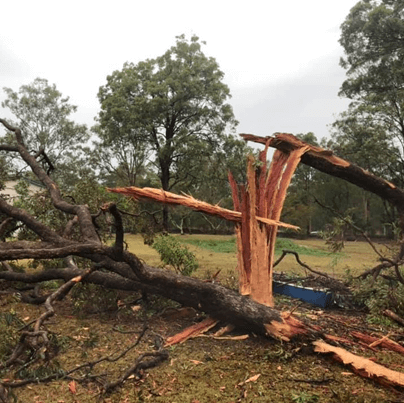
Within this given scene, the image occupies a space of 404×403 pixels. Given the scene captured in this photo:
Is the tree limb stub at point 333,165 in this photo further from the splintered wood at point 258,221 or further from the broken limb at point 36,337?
the broken limb at point 36,337

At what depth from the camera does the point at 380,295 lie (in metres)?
6.05

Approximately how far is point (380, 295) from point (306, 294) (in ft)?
3.78

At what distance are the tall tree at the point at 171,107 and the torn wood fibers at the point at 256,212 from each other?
20.0 m

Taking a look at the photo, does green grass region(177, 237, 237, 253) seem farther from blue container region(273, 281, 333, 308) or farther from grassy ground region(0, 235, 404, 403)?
grassy ground region(0, 235, 404, 403)

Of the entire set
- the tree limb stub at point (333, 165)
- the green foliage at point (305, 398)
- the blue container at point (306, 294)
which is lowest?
the green foliage at point (305, 398)

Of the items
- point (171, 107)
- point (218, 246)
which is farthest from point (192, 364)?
point (171, 107)

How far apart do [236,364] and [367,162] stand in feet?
70.4

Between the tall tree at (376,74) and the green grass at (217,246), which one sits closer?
the green grass at (217,246)

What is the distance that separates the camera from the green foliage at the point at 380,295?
222 inches

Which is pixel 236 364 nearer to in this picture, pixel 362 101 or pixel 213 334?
pixel 213 334

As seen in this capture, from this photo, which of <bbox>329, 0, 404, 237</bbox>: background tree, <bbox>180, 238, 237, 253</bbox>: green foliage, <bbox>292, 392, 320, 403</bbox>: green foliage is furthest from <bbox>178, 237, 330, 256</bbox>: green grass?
<bbox>292, 392, 320, 403</bbox>: green foliage

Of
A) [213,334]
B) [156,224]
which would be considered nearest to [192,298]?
[213,334]

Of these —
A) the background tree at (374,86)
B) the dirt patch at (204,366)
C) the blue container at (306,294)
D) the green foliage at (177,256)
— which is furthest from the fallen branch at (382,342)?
the background tree at (374,86)

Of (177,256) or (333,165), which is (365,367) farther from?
(177,256)
